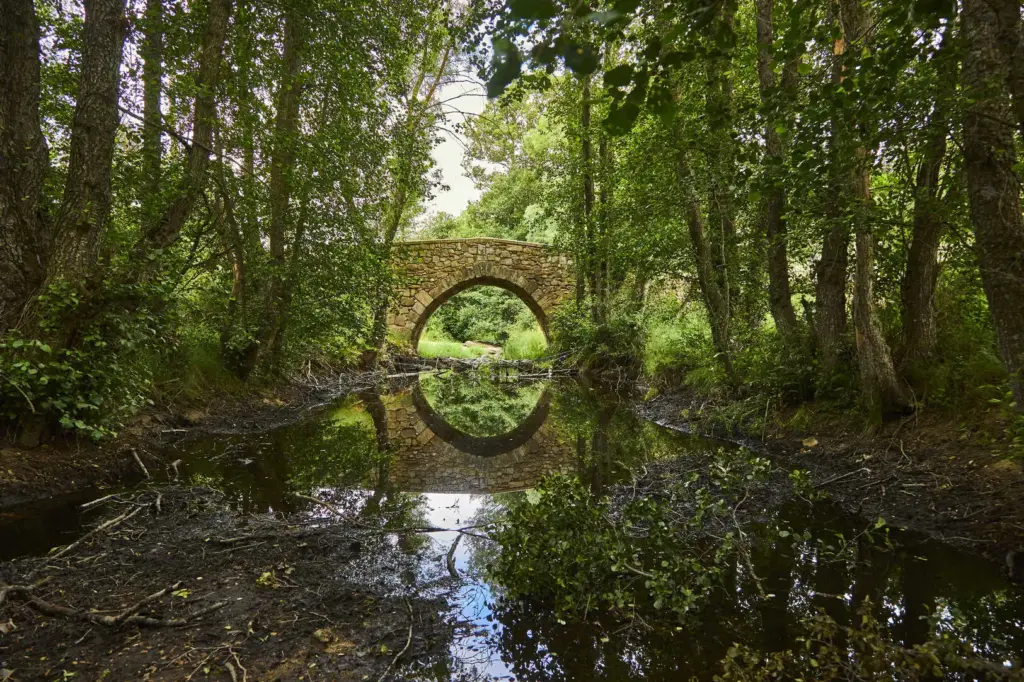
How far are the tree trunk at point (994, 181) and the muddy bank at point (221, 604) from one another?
2.79 m

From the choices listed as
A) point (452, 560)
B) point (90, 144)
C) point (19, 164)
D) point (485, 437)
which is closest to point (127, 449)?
point (19, 164)

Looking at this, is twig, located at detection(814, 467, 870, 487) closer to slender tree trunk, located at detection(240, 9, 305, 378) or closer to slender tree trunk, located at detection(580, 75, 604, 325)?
slender tree trunk, located at detection(240, 9, 305, 378)

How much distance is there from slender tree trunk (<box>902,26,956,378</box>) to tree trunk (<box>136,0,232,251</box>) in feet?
18.6

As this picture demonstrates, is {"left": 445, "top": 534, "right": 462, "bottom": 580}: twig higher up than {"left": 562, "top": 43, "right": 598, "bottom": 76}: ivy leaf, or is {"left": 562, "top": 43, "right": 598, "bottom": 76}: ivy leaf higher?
{"left": 562, "top": 43, "right": 598, "bottom": 76}: ivy leaf

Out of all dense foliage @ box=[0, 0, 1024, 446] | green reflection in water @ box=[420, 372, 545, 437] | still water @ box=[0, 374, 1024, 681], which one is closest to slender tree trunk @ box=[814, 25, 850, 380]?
dense foliage @ box=[0, 0, 1024, 446]

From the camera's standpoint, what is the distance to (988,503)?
3.33 metres

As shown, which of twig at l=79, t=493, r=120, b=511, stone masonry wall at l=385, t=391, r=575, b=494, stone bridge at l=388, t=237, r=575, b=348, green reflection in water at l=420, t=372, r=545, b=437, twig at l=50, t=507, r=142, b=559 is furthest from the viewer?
stone bridge at l=388, t=237, r=575, b=348

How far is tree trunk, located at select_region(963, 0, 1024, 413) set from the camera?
2.50 m

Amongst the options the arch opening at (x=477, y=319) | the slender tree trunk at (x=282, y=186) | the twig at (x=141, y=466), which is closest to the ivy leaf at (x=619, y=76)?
the twig at (x=141, y=466)

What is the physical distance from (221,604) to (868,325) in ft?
15.5

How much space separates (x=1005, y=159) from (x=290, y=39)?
272 inches

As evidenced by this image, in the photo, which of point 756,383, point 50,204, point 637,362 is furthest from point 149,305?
point 637,362

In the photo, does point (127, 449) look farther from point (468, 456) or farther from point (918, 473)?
point (918, 473)

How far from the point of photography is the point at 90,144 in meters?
4.27
